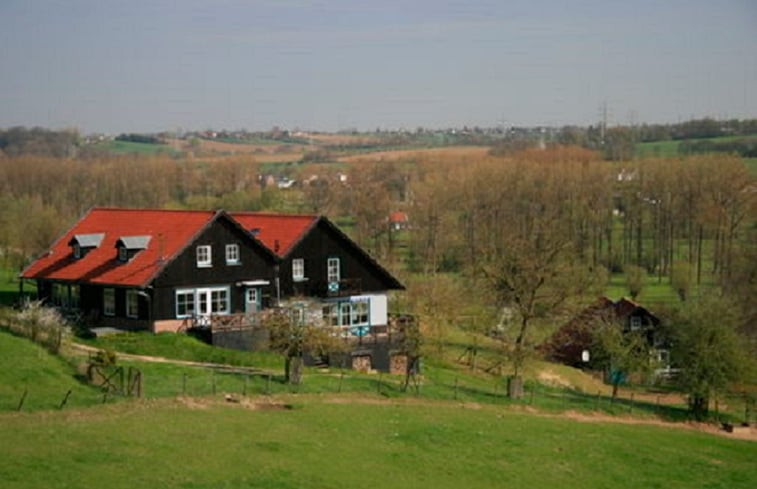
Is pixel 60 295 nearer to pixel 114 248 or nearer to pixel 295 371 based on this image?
pixel 114 248

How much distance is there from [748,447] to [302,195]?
335ft

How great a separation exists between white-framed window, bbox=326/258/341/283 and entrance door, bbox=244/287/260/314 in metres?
3.68

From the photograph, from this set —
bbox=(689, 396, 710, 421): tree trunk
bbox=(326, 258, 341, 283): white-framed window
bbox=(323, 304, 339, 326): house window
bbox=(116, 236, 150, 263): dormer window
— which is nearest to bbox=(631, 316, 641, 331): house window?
bbox=(689, 396, 710, 421): tree trunk

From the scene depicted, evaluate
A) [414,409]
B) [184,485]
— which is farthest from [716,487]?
[184,485]

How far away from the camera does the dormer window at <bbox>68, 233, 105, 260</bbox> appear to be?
4962 cm

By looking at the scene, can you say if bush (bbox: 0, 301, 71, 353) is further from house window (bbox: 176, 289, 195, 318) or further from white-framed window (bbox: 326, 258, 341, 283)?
white-framed window (bbox: 326, 258, 341, 283)

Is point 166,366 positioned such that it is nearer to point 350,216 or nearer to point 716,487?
point 716,487

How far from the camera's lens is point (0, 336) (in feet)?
117

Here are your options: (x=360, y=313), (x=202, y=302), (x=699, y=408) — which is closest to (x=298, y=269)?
(x=360, y=313)

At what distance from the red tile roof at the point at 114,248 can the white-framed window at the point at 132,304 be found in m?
0.63

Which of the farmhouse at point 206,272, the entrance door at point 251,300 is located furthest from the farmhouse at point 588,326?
the entrance door at point 251,300

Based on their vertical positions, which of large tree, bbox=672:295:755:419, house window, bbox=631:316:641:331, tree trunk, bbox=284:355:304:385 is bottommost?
house window, bbox=631:316:641:331

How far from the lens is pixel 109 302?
46750 mm

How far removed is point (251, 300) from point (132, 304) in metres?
5.46
